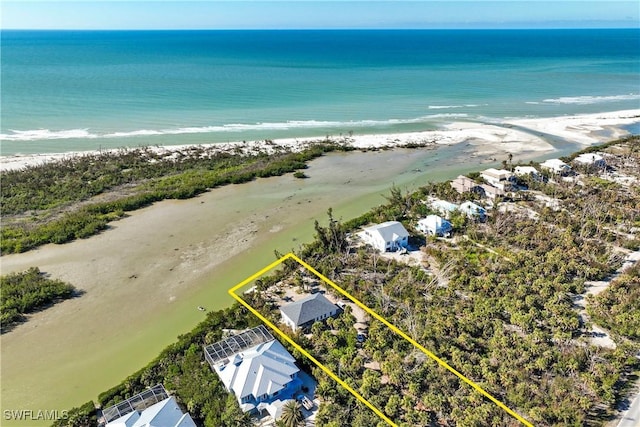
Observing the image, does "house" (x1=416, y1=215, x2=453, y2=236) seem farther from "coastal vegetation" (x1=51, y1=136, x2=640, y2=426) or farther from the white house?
the white house

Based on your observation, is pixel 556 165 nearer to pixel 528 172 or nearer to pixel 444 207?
pixel 528 172

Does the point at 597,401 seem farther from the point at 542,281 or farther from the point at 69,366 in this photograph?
the point at 69,366

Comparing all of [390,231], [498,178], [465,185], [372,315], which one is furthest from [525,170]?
[372,315]

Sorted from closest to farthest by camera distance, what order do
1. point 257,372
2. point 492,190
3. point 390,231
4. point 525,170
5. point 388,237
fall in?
point 257,372
point 388,237
point 390,231
point 492,190
point 525,170

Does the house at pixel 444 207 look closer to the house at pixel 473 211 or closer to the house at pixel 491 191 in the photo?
the house at pixel 473 211

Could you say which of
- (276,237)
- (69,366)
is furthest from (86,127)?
(69,366)

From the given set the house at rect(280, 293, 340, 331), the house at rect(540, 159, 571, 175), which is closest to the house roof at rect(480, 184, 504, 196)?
the house at rect(540, 159, 571, 175)
